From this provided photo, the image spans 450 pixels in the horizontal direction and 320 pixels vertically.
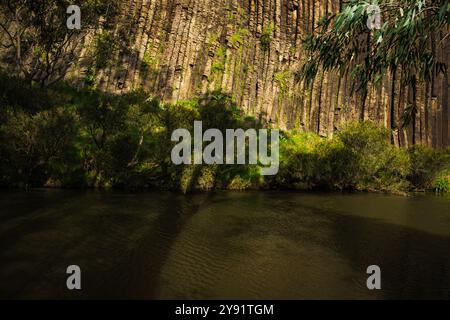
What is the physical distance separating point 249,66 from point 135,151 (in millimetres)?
A: 15946

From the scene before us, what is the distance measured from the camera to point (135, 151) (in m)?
21.8

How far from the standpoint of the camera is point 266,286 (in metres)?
7.83

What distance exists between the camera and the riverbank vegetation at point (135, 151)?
19.4m

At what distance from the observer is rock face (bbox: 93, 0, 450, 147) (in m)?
30.2

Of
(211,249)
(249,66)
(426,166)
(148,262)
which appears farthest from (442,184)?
(148,262)

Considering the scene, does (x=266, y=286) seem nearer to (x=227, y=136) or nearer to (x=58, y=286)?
(x=58, y=286)

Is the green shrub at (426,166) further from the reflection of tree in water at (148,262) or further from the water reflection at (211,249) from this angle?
the reflection of tree in water at (148,262)

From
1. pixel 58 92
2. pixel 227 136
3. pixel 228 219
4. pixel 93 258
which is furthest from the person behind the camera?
pixel 58 92

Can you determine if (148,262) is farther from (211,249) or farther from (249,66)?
(249,66)

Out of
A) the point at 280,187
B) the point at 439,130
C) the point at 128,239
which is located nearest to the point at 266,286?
the point at 128,239

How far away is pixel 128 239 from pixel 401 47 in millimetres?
8934
